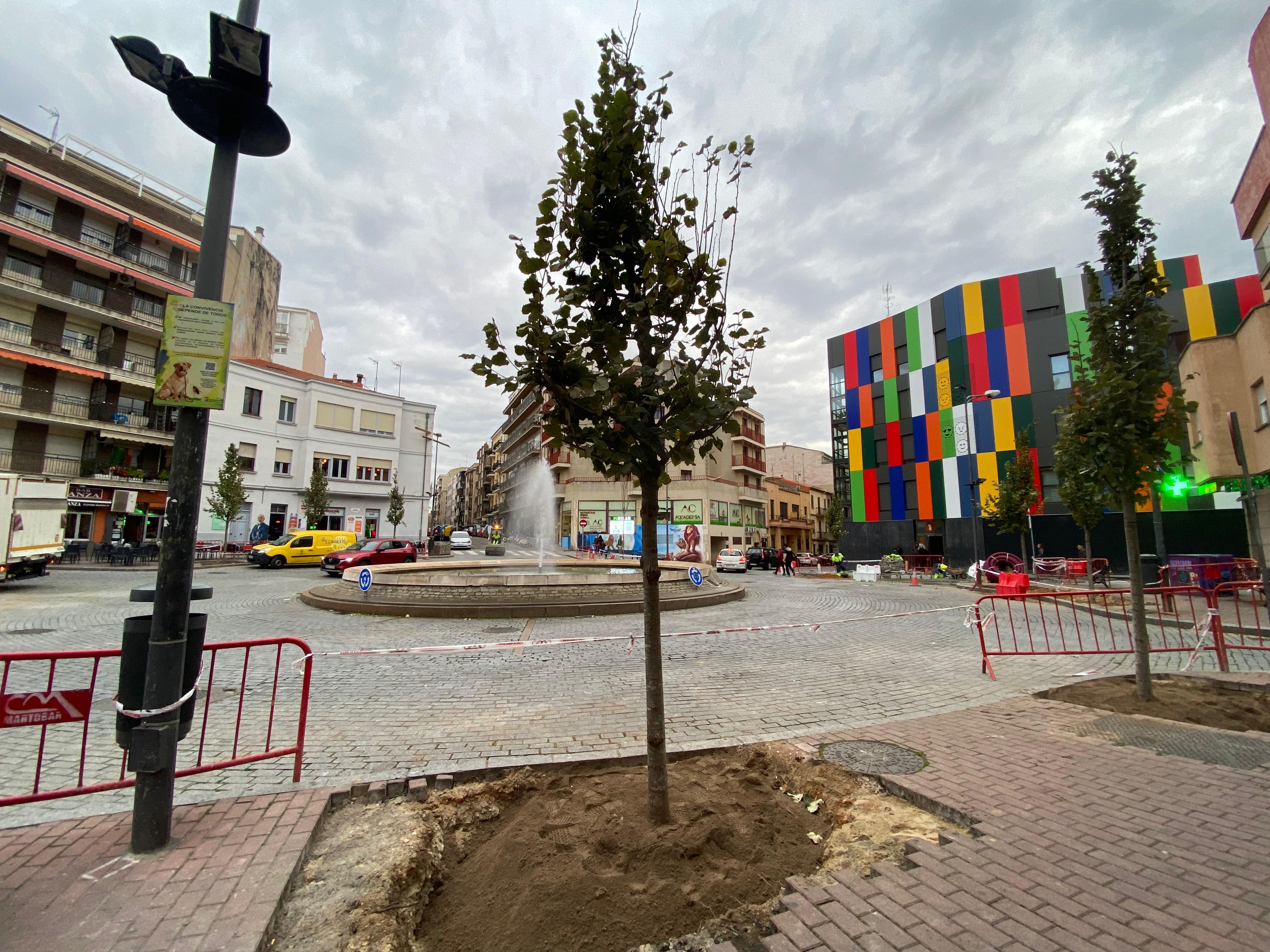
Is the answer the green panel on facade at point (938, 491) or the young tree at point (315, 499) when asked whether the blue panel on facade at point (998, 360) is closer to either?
the green panel on facade at point (938, 491)

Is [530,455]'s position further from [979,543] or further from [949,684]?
[949,684]

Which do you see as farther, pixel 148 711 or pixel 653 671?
pixel 653 671

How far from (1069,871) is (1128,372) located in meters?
5.64

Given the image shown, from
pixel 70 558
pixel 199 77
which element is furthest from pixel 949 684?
pixel 70 558

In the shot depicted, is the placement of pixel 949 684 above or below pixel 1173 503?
below

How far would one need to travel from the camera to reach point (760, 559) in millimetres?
37562

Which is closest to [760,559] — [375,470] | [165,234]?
[375,470]

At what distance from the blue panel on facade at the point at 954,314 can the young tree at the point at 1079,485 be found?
13061mm

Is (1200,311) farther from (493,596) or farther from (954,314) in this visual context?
(493,596)

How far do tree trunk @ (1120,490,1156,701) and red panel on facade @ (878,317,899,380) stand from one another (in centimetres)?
3600

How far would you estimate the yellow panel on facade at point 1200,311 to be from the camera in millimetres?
28703

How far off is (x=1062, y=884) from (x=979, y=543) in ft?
114

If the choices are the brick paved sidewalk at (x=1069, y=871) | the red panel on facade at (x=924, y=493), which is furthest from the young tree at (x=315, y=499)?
the brick paved sidewalk at (x=1069, y=871)

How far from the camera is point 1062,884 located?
2566 mm
